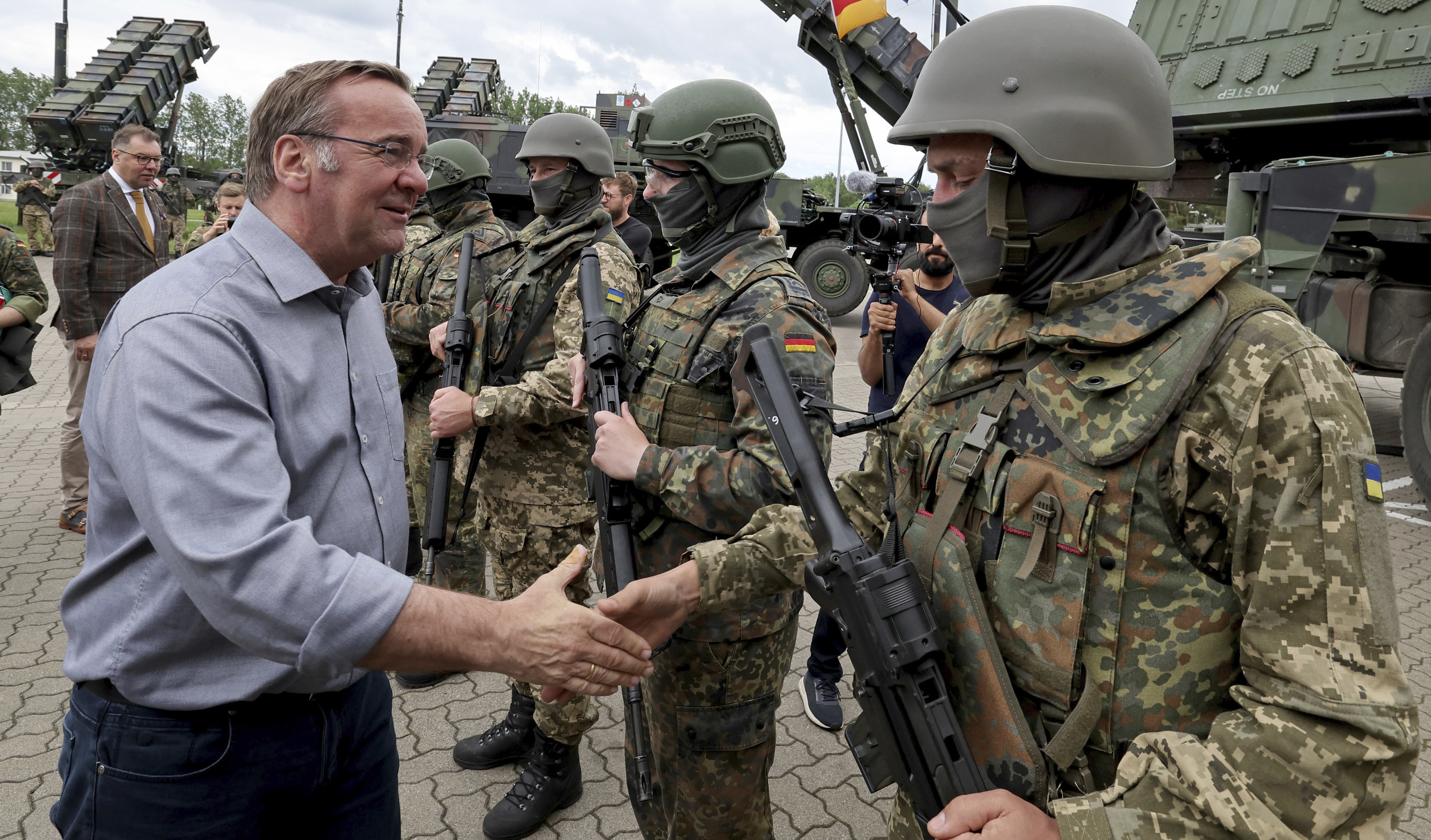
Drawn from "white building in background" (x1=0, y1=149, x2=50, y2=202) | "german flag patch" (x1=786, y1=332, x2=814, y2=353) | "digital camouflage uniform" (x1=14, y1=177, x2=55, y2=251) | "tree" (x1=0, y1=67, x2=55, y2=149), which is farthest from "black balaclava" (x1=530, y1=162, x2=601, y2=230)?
"tree" (x1=0, y1=67, x2=55, y2=149)

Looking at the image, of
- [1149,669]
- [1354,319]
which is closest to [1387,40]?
[1354,319]

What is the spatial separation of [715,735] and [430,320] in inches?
108

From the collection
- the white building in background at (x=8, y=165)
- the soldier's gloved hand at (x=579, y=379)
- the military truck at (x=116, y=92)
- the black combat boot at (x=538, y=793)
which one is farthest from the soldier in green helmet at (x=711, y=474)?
the white building in background at (x=8, y=165)

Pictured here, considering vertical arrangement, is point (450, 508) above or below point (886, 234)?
below

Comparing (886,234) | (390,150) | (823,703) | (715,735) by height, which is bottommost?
(823,703)

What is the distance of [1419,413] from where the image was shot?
6.57 meters

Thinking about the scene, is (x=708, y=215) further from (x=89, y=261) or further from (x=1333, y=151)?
(x=1333, y=151)

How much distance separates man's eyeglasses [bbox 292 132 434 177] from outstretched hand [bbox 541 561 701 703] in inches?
38.0

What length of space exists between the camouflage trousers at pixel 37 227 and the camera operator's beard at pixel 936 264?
20.5 metres

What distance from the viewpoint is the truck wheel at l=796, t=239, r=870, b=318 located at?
48.1 ft

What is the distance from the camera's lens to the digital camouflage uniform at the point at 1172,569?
1083 mm

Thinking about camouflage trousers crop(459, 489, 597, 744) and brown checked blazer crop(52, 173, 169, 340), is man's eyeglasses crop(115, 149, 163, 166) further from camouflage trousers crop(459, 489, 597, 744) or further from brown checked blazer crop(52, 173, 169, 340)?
camouflage trousers crop(459, 489, 597, 744)

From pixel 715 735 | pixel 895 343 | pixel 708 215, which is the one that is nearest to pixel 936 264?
pixel 895 343

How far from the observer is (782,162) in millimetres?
2760
